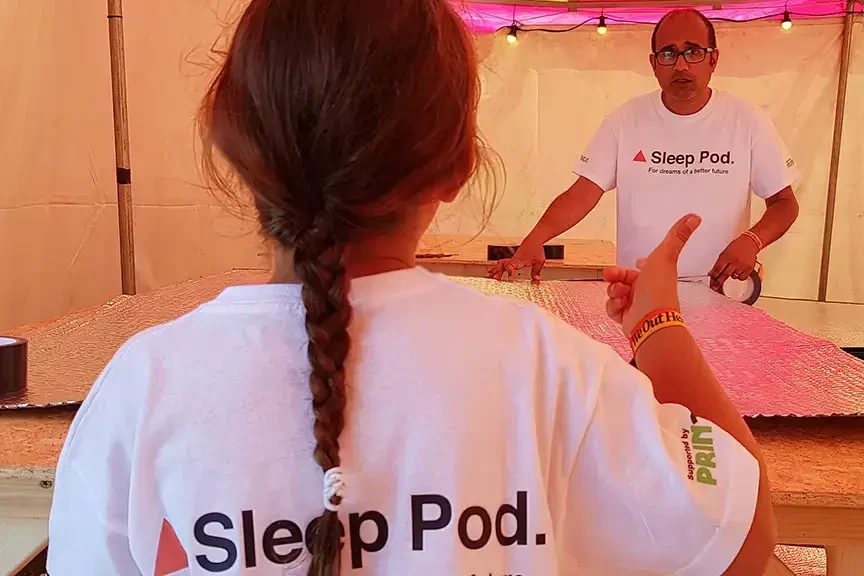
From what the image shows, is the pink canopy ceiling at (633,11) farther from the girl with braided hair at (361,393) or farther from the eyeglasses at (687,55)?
the girl with braided hair at (361,393)

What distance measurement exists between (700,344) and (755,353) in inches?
2.9

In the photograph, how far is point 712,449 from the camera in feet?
1.65

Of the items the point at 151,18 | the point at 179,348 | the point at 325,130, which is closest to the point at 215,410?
the point at 179,348

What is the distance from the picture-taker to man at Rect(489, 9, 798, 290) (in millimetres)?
1940

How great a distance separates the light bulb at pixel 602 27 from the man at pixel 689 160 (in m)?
1.53

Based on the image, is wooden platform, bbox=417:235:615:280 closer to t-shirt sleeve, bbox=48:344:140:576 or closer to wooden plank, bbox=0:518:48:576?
wooden plank, bbox=0:518:48:576

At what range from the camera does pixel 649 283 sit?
629 mm

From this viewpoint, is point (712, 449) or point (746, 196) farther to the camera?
point (746, 196)

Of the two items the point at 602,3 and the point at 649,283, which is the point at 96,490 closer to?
the point at 649,283

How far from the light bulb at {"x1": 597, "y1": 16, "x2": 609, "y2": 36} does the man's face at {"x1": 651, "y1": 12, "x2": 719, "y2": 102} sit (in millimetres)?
1544

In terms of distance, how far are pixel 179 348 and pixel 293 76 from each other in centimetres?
16

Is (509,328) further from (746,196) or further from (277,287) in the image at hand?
(746,196)

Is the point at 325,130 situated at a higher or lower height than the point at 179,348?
higher

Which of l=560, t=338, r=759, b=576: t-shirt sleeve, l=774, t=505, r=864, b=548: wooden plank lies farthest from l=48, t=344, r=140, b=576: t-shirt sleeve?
l=774, t=505, r=864, b=548: wooden plank
